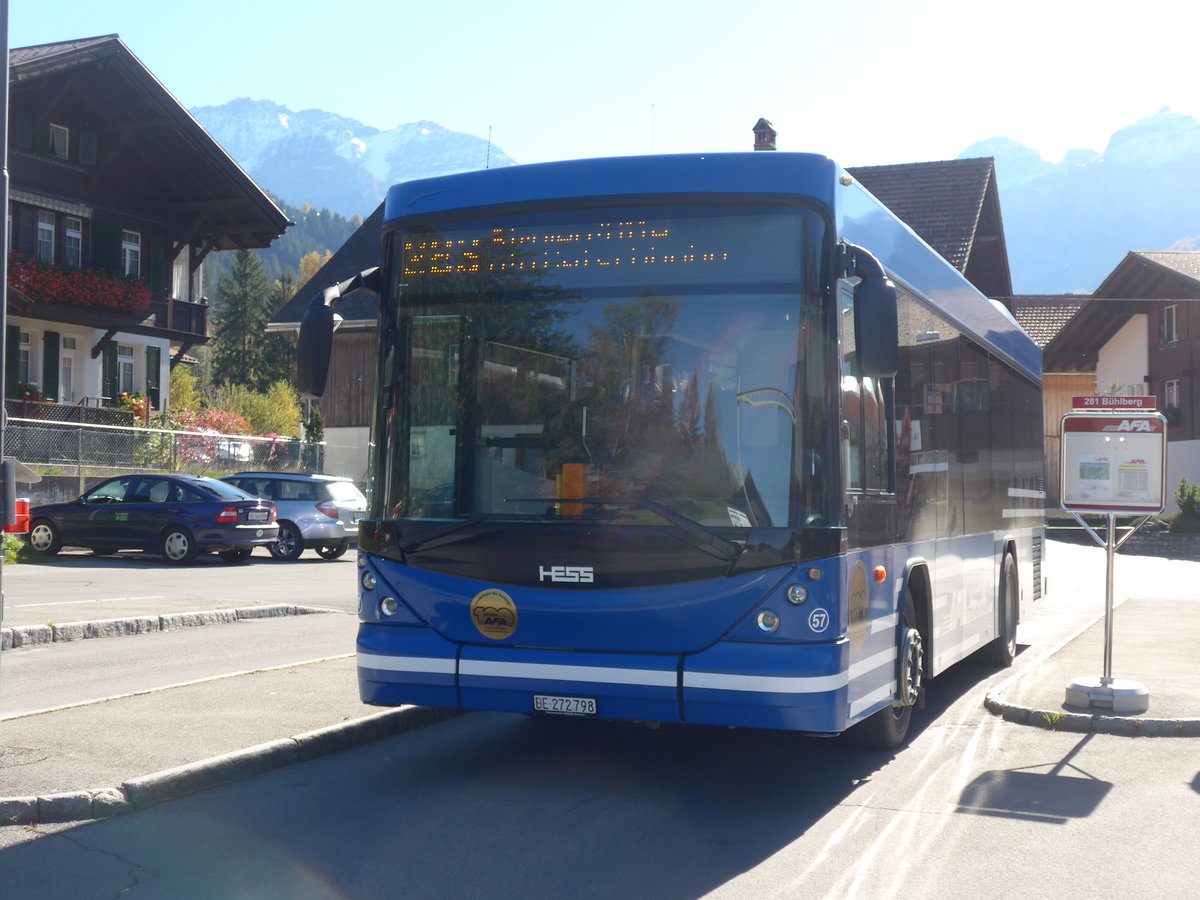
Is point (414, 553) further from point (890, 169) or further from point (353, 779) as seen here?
point (890, 169)

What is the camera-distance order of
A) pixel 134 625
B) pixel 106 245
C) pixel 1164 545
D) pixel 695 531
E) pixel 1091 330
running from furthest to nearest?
1. pixel 1091 330
2. pixel 1164 545
3. pixel 106 245
4. pixel 134 625
5. pixel 695 531

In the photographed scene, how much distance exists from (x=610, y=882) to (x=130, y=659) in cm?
736

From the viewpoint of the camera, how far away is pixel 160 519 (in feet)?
77.8

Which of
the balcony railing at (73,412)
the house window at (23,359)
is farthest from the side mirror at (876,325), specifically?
the house window at (23,359)

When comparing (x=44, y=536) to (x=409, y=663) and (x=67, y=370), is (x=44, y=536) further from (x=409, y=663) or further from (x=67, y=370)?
(x=409, y=663)

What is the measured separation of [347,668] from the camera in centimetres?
1023

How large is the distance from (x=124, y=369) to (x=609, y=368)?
123ft

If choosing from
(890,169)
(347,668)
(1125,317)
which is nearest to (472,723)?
(347,668)

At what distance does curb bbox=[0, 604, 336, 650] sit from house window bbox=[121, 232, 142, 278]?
90.3 ft

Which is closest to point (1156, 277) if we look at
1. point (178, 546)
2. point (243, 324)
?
point (178, 546)

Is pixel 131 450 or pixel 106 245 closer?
pixel 131 450

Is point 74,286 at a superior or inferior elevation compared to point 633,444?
superior

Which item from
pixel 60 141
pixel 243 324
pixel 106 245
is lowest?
pixel 106 245

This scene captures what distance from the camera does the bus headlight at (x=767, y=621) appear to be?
247 inches
